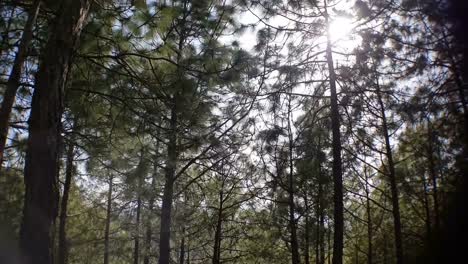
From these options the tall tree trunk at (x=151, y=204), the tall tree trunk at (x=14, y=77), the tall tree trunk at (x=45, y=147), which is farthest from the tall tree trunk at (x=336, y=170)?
the tall tree trunk at (x=14, y=77)

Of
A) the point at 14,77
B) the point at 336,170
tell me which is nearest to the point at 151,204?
the point at 336,170

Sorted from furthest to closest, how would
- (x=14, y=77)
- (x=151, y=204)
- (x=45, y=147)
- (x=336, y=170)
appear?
(x=151, y=204) → (x=336, y=170) → (x=14, y=77) → (x=45, y=147)

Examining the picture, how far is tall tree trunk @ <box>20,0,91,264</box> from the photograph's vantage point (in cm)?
357

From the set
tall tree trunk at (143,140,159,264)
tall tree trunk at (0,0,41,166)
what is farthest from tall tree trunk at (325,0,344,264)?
tall tree trunk at (0,0,41,166)

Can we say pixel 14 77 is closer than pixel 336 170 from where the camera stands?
Yes

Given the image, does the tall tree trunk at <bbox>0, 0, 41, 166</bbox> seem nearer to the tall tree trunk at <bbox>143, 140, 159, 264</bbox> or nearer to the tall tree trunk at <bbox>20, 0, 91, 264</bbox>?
the tall tree trunk at <bbox>20, 0, 91, 264</bbox>

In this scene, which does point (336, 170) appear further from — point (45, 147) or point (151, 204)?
point (151, 204)

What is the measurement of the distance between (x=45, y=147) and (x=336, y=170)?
414 cm

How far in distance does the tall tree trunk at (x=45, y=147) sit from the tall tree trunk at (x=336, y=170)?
3893mm

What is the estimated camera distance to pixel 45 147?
3.72 m

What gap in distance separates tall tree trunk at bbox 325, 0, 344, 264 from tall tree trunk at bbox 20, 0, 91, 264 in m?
3.89

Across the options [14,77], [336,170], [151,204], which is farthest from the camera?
[151,204]

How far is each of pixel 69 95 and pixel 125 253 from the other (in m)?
11.2

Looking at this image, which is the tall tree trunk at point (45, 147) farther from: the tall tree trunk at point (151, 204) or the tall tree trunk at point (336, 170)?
the tall tree trunk at point (336, 170)
